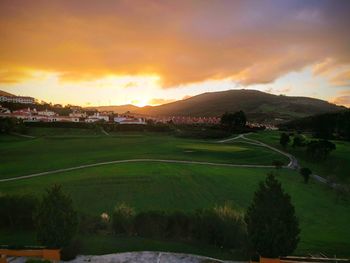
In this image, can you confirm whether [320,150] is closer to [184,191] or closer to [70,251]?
[184,191]

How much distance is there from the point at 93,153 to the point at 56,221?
51.3m

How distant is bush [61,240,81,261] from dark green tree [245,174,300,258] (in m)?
10.6

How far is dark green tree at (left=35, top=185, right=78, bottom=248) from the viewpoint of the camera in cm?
2253

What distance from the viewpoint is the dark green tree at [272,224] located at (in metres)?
21.1

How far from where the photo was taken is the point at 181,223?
27.7 m

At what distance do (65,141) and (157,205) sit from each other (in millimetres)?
55256

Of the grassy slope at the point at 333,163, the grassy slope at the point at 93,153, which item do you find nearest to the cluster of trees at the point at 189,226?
the grassy slope at the point at 93,153

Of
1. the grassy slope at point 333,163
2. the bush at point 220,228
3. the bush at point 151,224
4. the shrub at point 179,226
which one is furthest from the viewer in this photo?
the grassy slope at point 333,163

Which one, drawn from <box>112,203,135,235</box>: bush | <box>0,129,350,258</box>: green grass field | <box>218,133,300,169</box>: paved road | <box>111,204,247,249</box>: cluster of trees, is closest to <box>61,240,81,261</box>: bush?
<box>0,129,350,258</box>: green grass field

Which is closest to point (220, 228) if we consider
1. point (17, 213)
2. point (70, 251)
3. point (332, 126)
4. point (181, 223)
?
point (181, 223)

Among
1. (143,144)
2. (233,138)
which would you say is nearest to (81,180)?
(143,144)

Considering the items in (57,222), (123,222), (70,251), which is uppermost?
(57,222)

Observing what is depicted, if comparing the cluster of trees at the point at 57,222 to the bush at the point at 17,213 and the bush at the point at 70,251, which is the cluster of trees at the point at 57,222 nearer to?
the bush at the point at 70,251

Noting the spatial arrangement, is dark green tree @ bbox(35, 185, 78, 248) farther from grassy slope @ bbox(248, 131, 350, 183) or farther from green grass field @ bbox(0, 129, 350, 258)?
grassy slope @ bbox(248, 131, 350, 183)
